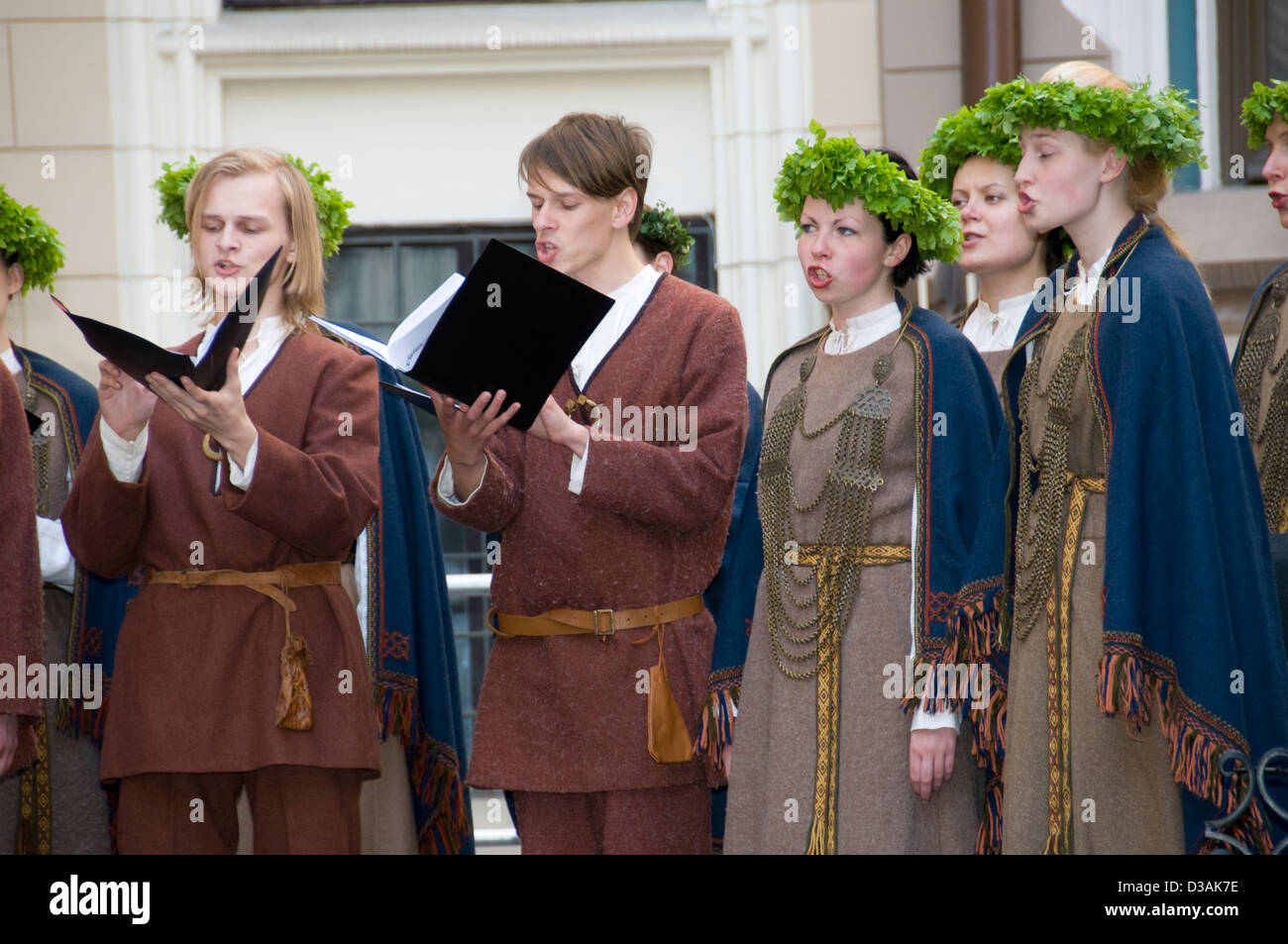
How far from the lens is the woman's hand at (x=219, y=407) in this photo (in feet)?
8.87

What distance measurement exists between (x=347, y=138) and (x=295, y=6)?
0.50 m

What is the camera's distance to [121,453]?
9.46ft

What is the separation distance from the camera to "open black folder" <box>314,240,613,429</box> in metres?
2.66

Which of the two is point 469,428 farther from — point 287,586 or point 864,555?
point 864,555

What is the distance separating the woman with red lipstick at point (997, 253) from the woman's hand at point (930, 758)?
1238mm

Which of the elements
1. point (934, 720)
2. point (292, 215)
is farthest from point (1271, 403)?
point (292, 215)

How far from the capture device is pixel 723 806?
11.2 feet

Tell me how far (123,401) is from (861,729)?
145 centimetres

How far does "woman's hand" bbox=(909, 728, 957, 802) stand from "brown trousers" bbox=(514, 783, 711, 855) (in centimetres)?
41

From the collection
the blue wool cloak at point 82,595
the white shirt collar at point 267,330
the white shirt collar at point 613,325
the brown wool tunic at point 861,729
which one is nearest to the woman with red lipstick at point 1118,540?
the brown wool tunic at point 861,729

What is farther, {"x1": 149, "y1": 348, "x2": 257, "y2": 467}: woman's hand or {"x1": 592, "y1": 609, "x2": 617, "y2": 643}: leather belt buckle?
{"x1": 592, "y1": 609, "x2": 617, "y2": 643}: leather belt buckle

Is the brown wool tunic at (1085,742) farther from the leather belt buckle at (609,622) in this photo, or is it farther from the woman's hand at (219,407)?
the woman's hand at (219,407)

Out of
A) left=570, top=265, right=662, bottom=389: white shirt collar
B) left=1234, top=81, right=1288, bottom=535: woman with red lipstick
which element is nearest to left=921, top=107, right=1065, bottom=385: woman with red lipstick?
left=1234, top=81, right=1288, bottom=535: woman with red lipstick

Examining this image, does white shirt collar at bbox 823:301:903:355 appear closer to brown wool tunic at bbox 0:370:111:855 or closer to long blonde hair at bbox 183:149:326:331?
long blonde hair at bbox 183:149:326:331
